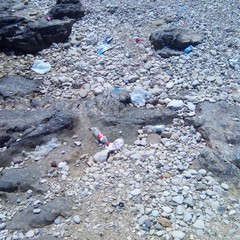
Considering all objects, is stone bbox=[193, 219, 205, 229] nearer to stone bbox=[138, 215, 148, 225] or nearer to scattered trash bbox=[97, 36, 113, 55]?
stone bbox=[138, 215, 148, 225]

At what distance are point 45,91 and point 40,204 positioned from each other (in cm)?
176

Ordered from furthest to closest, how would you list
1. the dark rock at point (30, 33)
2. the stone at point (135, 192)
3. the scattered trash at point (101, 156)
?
the dark rock at point (30, 33), the scattered trash at point (101, 156), the stone at point (135, 192)

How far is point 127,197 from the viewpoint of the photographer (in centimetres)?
313

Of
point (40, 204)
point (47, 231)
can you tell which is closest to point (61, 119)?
point (40, 204)

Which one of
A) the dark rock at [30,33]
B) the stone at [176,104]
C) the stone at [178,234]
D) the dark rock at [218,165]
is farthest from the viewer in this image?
the dark rock at [30,33]

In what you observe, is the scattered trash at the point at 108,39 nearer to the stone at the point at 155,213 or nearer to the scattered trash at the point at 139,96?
the scattered trash at the point at 139,96

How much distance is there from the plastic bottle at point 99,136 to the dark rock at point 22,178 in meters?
0.65

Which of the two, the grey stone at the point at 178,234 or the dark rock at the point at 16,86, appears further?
the dark rock at the point at 16,86

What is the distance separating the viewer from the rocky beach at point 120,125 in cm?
299

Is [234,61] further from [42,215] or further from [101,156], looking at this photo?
[42,215]

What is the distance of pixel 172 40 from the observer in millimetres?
5055

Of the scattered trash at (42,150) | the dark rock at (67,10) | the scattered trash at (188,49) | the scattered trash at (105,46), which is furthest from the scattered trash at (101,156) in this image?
the dark rock at (67,10)

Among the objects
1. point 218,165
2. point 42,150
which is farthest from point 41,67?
point 218,165

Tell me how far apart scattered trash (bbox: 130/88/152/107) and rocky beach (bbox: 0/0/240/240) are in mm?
12
